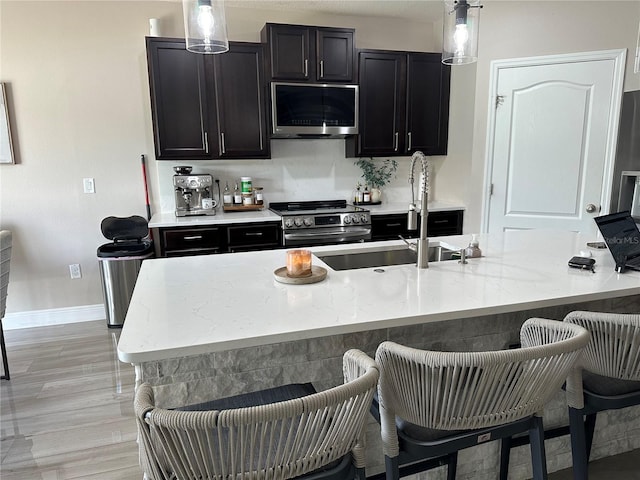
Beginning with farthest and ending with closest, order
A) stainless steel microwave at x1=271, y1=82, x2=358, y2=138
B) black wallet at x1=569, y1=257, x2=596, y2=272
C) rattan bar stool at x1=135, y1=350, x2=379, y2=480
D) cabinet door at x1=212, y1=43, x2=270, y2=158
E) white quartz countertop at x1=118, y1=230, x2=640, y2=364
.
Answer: stainless steel microwave at x1=271, y1=82, x2=358, y2=138, cabinet door at x1=212, y1=43, x2=270, y2=158, black wallet at x1=569, y1=257, x2=596, y2=272, white quartz countertop at x1=118, y1=230, x2=640, y2=364, rattan bar stool at x1=135, y1=350, x2=379, y2=480

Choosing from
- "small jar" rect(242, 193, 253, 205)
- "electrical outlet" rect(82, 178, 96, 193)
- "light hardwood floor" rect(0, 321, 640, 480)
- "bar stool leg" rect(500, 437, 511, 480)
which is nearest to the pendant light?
"bar stool leg" rect(500, 437, 511, 480)

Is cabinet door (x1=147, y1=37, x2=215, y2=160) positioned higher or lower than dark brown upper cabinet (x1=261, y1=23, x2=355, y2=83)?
lower

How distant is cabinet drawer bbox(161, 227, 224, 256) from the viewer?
346cm

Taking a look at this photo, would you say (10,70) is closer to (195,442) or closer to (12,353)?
(12,353)

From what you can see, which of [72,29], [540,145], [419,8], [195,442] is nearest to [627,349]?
[195,442]

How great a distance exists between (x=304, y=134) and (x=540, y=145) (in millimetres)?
1991

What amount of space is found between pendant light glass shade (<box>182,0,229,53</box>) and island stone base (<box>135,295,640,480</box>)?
55.2 inches

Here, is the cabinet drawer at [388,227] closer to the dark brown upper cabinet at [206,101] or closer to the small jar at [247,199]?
the small jar at [247,199]

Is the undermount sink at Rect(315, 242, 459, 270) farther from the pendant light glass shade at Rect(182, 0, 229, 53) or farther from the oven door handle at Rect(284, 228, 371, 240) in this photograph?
the oven door handle at Rect(284, 228, 371, 240)

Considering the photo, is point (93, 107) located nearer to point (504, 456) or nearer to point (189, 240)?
point (189, 240)

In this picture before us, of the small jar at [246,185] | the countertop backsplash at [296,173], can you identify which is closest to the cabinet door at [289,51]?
the countertop backsplash at [296,173]

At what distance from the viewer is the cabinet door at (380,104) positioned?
3949 millimetres

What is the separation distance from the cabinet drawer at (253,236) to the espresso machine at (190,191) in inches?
13.6

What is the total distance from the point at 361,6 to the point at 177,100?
1.84 metres
